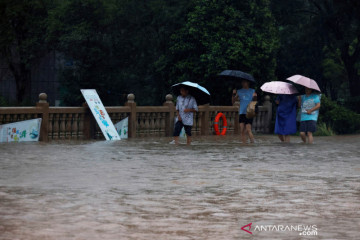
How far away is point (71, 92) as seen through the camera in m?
37.3

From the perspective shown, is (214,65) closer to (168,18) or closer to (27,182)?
(168,18)

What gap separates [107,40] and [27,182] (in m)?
26.7

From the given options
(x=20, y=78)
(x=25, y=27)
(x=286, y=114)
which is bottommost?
(x=286, y=114)

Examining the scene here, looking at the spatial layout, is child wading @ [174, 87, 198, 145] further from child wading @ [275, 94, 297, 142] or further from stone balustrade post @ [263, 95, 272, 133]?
stone balustrade post @ [263, 95, 272, 133]

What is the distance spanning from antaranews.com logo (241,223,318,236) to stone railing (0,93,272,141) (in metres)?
14.5

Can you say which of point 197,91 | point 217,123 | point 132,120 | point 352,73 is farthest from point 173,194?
point 352,73

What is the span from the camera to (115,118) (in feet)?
77.2

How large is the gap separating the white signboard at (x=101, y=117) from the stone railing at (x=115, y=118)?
260mm

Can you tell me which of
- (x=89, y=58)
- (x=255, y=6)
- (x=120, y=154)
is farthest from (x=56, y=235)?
(x=89, y=58)

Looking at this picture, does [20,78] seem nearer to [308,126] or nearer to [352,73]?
[352,73]

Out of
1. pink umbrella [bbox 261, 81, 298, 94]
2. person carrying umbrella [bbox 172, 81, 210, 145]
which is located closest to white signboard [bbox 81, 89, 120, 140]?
person carrying umbrella [bbox 172, 81, 210, 145]

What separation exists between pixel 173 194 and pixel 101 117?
13.4 meters

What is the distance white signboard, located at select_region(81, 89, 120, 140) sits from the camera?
22.3 m

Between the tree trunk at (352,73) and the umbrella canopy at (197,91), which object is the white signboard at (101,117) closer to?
the umbrella canopy at (197,91)
